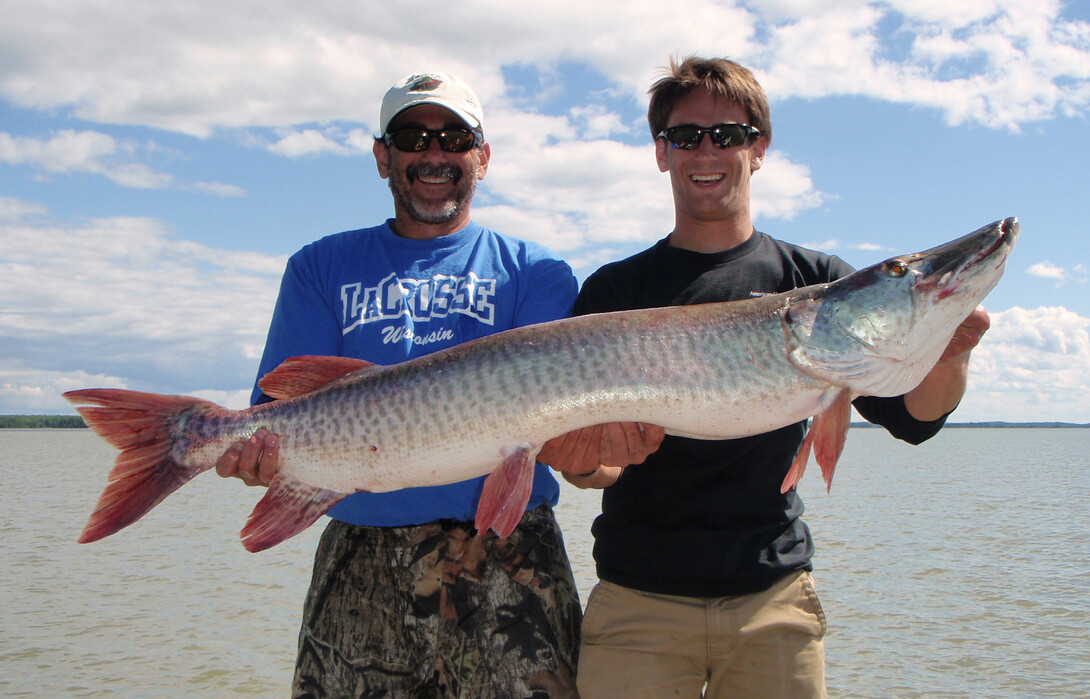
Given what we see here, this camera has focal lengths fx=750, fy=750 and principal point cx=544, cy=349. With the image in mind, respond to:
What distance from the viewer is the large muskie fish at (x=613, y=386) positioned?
2783 millimetres

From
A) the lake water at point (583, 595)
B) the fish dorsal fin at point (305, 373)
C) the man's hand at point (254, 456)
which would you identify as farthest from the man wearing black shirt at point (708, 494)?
the lake water at point (583, 595)

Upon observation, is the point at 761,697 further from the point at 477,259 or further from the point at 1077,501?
the point at 1077,501

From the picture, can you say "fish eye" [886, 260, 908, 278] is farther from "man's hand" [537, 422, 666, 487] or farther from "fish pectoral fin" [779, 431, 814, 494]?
"man's hand" [537, 422, 666, 487]

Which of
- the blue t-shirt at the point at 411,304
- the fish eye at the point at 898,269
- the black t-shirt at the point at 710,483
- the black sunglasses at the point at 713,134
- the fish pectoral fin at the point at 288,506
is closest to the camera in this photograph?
the fish eye at the point at 898,269

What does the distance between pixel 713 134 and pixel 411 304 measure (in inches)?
63.1

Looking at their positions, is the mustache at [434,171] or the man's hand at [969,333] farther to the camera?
the mustache at [434,171]

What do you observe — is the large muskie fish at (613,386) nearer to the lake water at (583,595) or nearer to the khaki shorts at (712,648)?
the khaki shorts at (712,648)

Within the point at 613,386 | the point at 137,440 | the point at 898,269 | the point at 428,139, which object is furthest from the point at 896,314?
the point at 137,440

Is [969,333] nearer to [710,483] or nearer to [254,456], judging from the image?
[710,483]

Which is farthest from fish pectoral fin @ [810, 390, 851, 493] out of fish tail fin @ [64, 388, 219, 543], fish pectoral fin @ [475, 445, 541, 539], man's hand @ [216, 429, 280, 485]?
fish tail fin @ [64, 388, 219, 543]

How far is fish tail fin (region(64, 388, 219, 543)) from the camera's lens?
300 cm

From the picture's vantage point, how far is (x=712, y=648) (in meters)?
2.90

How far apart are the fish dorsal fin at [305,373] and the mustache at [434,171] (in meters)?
1.07

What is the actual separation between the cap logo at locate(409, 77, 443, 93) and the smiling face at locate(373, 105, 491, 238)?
0.10 m
